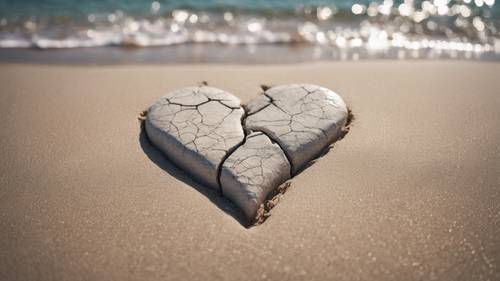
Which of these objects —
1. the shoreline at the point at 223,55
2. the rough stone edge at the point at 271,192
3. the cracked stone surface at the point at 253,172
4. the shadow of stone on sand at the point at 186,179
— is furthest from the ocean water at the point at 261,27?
the cracked stone surface at the point at 253,172

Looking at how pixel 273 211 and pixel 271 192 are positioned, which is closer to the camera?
pixel 273 211

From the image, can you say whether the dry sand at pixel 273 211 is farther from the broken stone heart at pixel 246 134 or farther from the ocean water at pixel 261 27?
the ocean water at pixel 261 27

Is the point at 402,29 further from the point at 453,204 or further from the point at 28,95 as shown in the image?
the point at 28,95

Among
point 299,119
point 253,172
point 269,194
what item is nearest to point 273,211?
point 269,194

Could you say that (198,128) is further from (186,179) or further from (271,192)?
(271,192)

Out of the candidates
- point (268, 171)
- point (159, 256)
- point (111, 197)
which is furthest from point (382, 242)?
point (111, 197)

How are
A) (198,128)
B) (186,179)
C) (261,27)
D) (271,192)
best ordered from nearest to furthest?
(271,192)
(186,179)
(198,128)
(261,27)
